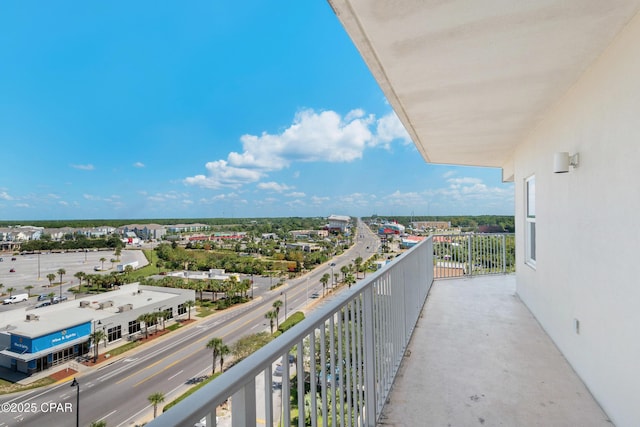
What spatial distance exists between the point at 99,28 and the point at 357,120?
3649 cm

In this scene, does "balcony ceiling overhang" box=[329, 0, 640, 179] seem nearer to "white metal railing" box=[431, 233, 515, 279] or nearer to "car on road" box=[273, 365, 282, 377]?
"car on road" box=[273, 365, 282, 377]

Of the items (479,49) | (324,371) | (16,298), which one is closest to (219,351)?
(324,371)

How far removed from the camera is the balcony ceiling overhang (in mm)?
1566

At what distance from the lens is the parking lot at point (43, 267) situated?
534 inches

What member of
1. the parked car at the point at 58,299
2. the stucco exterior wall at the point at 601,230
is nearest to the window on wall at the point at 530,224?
the stucco exterior wall at the point at 601,230

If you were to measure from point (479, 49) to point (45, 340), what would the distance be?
1166cm

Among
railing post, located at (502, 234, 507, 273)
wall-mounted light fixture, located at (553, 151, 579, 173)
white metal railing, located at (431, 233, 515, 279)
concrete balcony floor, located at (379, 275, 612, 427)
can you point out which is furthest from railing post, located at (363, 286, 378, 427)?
railing post, located at (502, 234, 507, 273)

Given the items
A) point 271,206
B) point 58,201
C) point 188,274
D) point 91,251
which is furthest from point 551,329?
point 58,201

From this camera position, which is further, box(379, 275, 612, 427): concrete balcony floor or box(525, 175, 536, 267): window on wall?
box(525, 175, 536, 267): window on wall

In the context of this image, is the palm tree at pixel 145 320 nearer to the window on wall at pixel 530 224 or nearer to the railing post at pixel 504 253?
the railing post at pixel 504 253

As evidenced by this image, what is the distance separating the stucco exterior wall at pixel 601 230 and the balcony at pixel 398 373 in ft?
0.93

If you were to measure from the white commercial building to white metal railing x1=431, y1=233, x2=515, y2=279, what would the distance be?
280 centimetres

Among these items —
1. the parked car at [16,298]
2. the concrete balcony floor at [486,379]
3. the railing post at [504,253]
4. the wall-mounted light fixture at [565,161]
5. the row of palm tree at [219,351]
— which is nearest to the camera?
the concrete balcony floor at [486,379]

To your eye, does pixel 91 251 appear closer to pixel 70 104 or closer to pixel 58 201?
pixel 58 201
